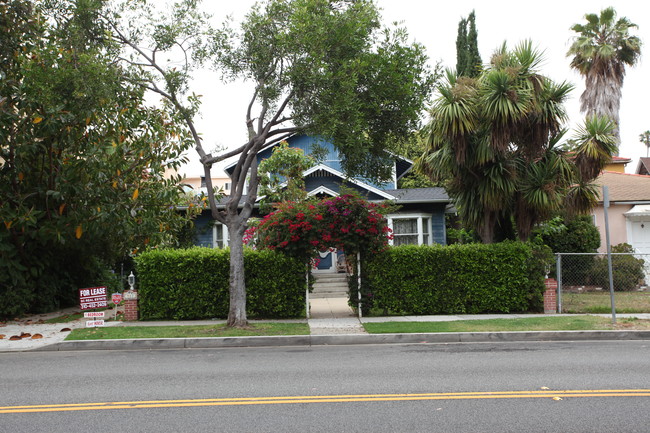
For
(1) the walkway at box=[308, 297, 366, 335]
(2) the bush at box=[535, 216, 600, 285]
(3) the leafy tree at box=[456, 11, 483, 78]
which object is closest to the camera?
(1) the walkway at box=[308, 297, 366, 335]

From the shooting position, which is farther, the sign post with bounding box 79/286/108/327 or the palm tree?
the palm tree

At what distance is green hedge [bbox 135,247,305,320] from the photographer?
1366cm

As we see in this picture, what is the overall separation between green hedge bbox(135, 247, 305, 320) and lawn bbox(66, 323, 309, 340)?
122 cm

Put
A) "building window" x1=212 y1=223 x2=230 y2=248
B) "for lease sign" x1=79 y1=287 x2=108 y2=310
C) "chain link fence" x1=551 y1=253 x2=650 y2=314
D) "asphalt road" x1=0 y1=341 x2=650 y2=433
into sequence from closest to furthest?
"asphalt road" x1=0 y1=341 x2=650 y2=433 < "for lease sign" x1=79 y1=287 x2=108 y2=310 < "chain link fence" x1=551 y1=253 x2=650 y2=314 < "building window" x1=212 y1=223 x2=230 y2=248

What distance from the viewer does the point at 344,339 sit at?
436 inches

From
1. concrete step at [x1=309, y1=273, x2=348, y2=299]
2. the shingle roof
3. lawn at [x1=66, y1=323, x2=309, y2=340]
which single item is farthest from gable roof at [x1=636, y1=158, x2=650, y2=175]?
lawn at [x1=66, y1=323, x2=309, y2=340]

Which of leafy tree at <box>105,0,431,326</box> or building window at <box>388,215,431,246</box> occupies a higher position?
leafy tree at <box>105,0,431,326</box>

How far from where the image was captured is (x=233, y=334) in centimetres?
1129

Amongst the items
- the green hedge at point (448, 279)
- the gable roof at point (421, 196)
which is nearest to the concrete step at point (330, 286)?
the gable roof at point (421, 196)

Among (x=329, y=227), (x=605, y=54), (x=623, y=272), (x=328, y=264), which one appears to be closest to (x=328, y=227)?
(x=329, y=227)

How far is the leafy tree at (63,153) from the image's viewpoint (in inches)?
449

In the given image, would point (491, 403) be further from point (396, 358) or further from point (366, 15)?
point (366, 15)

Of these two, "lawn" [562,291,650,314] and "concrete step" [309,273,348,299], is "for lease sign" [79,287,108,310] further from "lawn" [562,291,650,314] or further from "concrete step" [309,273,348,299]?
"lawn" [562,291,650,314]

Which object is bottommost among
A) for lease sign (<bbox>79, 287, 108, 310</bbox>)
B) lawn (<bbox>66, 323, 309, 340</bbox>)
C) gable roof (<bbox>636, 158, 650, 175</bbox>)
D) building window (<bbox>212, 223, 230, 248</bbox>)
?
lawn (<bbox>66, 323, 309, 340</bbox>)
